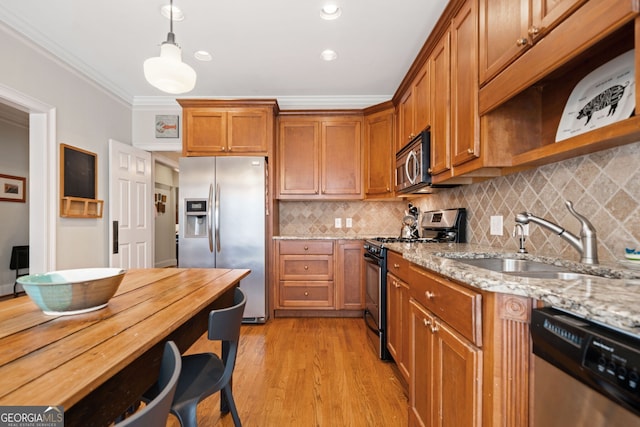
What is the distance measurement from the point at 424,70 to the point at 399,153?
85 cm

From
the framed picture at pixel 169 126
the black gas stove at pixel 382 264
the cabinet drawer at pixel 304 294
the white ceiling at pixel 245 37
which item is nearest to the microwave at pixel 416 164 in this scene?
the black gas stove at pixel 382 264

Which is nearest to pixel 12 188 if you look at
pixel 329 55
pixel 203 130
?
pixel 203 130

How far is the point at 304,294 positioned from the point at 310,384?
135 cm

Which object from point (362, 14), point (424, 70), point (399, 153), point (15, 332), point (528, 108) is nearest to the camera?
point (15, 332)

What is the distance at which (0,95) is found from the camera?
222 cm

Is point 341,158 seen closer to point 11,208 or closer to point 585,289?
point 585,289

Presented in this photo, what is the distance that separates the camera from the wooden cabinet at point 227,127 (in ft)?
11.0

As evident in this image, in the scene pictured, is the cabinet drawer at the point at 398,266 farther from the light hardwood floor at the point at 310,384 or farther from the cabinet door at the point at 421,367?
the light hardwood floor at the point at 310,384

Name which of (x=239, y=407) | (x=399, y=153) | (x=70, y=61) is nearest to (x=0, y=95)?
(x=70, y=61)

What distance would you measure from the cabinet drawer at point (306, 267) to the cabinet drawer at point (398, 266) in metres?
1.15

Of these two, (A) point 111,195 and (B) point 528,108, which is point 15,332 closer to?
(B) point 528,108

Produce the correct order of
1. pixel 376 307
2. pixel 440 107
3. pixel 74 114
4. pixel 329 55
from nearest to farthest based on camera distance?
pixel 440 107, pixel 376 307, pixel 329 55, pixel 74 114

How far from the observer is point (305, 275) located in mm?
3322

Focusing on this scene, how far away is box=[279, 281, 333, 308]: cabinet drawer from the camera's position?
331 cm
